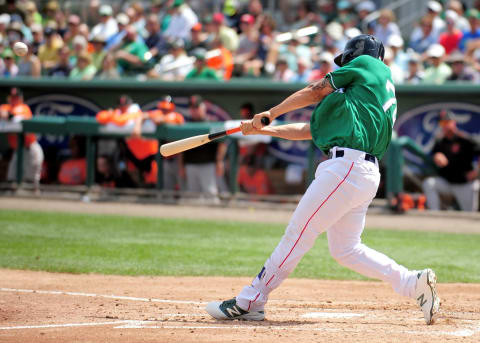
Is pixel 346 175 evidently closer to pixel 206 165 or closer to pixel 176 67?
pixel 206 165

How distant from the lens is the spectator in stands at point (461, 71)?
13430 mm

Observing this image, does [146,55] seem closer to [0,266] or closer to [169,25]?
[169,25]

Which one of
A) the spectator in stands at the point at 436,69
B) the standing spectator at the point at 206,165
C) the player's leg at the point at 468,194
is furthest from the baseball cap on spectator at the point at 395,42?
the standing spectator at the point at 206,165

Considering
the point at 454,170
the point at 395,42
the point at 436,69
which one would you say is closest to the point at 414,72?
the point at 436,69

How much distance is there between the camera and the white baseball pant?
5234 mm

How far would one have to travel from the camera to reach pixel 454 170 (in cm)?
1290

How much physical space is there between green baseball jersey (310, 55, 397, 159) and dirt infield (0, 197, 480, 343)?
47.9 inches

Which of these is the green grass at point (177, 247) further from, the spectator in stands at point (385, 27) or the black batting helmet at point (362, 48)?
the spectator in stands at point (385, 27)

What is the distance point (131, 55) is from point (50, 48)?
2.37 metres

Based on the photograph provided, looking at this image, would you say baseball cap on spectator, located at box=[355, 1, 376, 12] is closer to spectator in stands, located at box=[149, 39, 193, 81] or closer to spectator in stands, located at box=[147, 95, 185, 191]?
spectator in stands, located at box=[149, 39, 193, 81]

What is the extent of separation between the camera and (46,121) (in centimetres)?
1467

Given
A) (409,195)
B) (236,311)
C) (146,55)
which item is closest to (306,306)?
(236,311)

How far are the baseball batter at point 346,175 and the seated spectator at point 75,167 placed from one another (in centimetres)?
949

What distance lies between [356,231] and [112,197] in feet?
30.8
